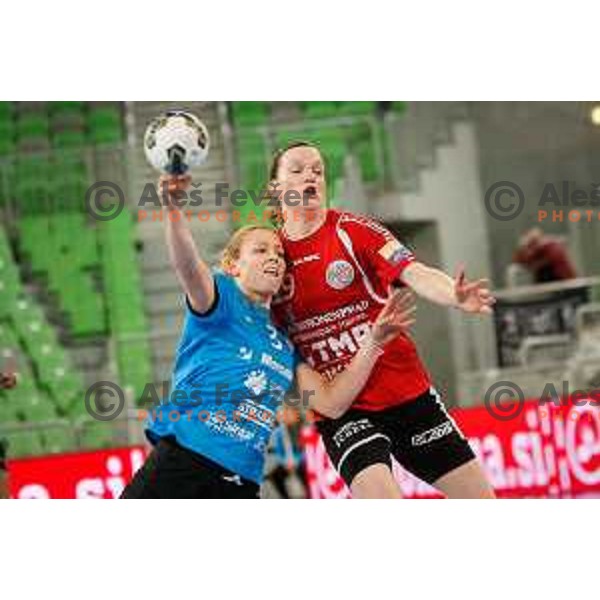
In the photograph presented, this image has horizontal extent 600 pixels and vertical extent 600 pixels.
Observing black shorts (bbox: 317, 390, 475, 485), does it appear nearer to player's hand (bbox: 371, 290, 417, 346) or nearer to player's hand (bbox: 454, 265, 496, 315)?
player's hand (bbox: 371, 290, 417, 346)

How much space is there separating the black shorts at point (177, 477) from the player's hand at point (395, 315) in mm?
584

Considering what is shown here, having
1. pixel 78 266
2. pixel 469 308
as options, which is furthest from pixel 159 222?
pixel 469 308

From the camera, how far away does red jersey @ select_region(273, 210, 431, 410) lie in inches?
159

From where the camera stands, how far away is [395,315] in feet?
12.6

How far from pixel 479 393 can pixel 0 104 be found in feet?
7.57

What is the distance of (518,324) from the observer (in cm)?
603

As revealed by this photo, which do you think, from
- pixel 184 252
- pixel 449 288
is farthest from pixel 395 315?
pixel 184 252

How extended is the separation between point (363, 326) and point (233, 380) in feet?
1.52

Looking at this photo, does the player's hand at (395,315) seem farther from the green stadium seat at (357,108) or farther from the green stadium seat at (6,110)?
the green stadium seat at (6,110)

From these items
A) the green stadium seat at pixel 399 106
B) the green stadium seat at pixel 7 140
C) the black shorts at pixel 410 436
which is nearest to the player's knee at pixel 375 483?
the black shorts at pixel 410 436

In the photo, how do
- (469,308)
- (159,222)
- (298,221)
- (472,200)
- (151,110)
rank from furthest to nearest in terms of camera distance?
(472,200), (159,222), (151,110), (298,221), (469,308)

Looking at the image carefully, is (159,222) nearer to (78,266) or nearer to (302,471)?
(78,266)

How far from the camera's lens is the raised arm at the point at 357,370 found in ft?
12.6

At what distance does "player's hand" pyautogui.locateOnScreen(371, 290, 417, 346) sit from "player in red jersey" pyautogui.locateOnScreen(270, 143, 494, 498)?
14cm
